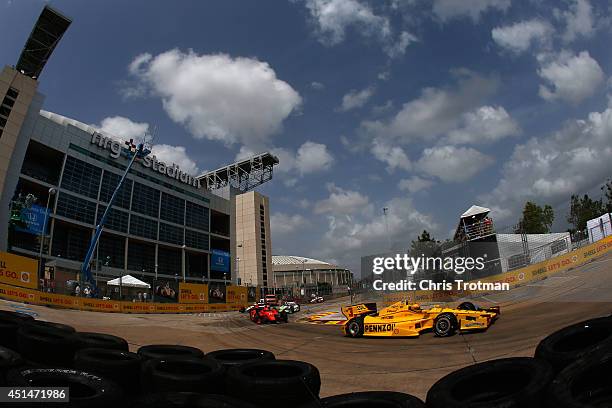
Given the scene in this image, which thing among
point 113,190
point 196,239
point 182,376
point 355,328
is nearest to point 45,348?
point 182,376

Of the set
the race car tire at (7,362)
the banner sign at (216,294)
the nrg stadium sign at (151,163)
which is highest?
the nrg stadium sign at (151,163)

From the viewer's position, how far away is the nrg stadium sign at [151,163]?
62422mm

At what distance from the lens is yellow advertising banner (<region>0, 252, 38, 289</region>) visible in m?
24.4

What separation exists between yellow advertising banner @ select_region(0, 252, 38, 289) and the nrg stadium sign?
24.0 meters

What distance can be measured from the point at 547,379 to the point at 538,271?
36779 mm

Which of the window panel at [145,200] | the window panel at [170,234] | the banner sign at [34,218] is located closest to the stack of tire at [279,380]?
the banner sign at [34,218]

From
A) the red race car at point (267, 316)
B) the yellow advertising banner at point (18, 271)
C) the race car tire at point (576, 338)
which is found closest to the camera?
the race car tire at point (576, 338)

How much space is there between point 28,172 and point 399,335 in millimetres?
58647

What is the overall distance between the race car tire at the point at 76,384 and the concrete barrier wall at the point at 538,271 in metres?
36.1

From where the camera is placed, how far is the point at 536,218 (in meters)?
85.2

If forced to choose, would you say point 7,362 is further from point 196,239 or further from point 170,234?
point 196,239

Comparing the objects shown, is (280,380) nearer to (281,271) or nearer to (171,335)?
(171,335)

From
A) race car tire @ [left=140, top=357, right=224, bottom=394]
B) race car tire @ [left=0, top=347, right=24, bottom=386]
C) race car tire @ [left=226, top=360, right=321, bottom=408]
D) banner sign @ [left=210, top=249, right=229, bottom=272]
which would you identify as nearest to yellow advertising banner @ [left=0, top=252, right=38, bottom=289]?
race car tire @ [left=0, top=347, right=24, bottom=386]

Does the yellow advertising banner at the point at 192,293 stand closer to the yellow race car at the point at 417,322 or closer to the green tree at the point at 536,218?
the yellow race car at the point at 417,322
